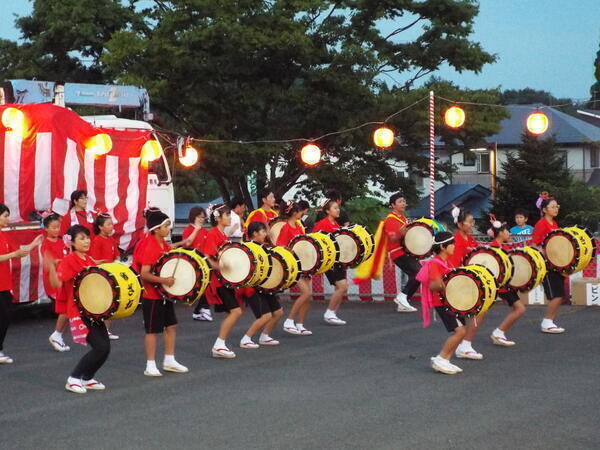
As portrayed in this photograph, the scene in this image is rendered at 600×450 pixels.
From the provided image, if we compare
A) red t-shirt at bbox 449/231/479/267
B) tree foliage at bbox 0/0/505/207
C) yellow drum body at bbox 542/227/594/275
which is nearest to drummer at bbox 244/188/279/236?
red t-shirt at bbox 449/231/479/267

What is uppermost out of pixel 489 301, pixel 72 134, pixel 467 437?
pixel 72 134

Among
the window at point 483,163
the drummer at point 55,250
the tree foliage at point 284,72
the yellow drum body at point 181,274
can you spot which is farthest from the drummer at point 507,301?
the window at point 483,163

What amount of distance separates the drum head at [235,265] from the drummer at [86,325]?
5.74 ft

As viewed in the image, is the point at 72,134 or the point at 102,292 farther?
the point at 72,134

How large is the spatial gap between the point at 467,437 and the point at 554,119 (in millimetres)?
48149

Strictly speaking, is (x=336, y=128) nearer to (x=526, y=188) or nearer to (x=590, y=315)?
(x=526, y=188)

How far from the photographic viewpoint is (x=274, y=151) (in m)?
24.9

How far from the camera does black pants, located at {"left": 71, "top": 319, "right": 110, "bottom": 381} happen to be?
802cm

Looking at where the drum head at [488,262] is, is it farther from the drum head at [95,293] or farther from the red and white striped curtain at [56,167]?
the red and white striped curtain at [56,167]

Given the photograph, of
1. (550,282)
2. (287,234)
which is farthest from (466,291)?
(287,234)

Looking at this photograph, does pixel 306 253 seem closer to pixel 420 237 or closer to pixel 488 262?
pixel 420 237

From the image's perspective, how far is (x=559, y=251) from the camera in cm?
1110

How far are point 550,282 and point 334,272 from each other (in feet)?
9.09

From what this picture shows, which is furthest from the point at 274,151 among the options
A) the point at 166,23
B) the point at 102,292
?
the point at 102,292
